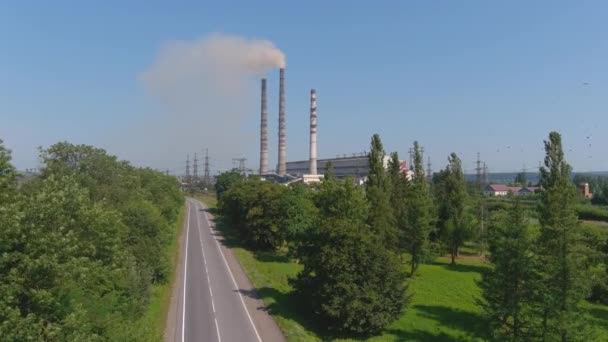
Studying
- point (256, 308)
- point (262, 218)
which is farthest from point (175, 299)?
point (262, 218)

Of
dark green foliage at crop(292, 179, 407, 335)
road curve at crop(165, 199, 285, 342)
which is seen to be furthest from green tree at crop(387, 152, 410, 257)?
road curve at crop(165, 199, 285, 342)

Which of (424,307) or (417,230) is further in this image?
(417,230)

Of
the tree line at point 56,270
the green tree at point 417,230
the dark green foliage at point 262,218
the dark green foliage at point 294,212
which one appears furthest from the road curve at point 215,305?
the green tree at point 417,230

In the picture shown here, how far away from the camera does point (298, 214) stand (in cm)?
5584

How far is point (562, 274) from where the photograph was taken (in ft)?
80.2

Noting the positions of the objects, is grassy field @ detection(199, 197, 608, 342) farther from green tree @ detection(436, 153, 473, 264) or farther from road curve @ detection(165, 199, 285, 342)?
green tree @ detection(436, 153, 473, 264)

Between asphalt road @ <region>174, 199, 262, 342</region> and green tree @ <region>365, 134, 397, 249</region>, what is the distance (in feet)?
44.0

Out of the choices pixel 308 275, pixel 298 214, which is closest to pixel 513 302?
pixel 308 275

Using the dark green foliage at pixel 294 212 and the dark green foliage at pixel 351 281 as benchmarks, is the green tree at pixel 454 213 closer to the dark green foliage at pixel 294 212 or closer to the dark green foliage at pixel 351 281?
the dark green foliage at pixel 294 212

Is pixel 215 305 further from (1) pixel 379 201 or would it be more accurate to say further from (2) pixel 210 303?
(1) pixel 379 201

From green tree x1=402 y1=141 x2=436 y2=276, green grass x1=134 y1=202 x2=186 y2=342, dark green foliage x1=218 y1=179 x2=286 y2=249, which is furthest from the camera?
dark green foliage x1=218 y1=179 x2=286 y2=249

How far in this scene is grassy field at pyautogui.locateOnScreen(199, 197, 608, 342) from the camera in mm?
31781

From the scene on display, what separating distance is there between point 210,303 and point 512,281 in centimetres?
2295

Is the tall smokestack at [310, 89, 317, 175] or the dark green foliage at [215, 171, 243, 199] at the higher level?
the tall smokestack at [310, 89, 317, 175]
